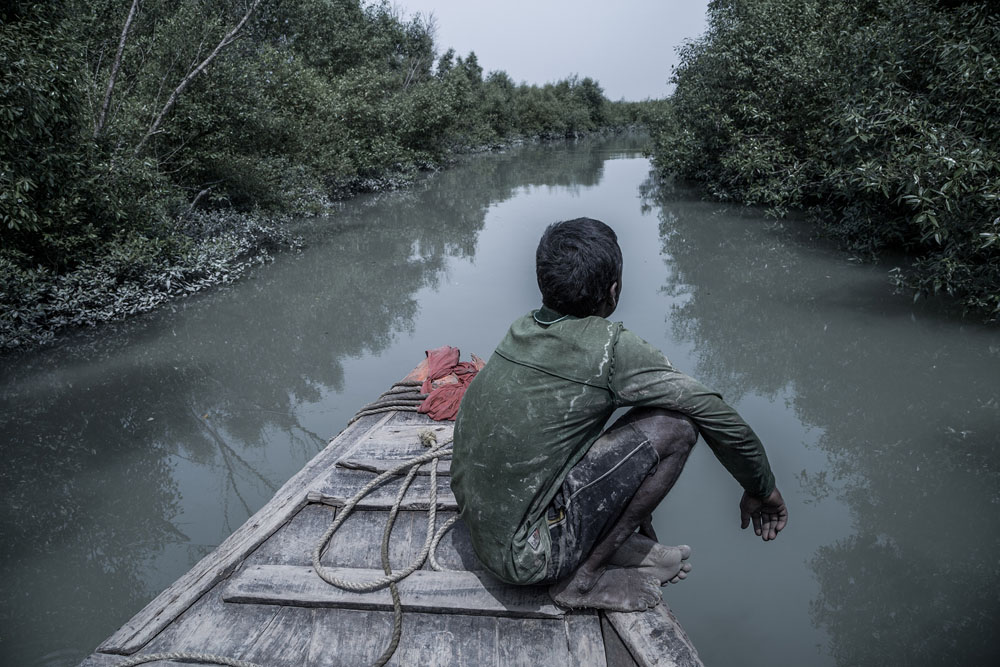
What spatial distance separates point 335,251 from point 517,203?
593cm

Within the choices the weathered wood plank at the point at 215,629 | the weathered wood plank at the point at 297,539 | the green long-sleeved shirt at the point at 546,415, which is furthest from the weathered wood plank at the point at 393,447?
the green long-sleeved shirt at the point at 546,415

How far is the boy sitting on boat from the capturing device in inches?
77.1

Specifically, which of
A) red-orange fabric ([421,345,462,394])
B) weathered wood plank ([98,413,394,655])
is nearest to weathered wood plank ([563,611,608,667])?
weathered wood plank ([98,413,394,655])

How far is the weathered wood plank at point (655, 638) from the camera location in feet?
6.29

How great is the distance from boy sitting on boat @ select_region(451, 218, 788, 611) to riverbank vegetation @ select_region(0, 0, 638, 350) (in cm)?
582

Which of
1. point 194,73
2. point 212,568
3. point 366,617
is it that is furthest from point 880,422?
point 194,73

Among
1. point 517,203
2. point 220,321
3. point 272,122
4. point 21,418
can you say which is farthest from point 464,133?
point 21,418

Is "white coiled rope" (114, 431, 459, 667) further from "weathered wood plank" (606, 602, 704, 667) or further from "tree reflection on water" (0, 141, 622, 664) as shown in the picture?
"tree reflection on water" (0, 141, 622, 664)

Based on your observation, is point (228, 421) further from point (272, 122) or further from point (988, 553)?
point (272, 122)

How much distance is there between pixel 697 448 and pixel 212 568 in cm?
307

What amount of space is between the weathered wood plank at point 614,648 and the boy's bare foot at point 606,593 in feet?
0.19

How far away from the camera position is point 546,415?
195 centimetres

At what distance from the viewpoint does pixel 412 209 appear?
1539 cm

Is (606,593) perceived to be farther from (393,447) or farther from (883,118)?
(883,118)
